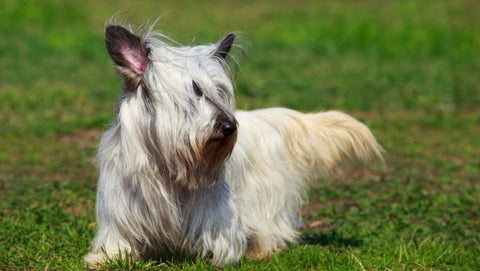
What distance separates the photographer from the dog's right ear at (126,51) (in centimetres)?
489

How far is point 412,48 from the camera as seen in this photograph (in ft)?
53.7

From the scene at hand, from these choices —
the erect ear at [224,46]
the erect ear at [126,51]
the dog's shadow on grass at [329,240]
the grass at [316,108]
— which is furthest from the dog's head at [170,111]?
the dog's shadow on grass at [329,240]

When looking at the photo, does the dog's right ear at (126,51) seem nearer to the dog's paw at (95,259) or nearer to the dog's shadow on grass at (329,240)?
the dog's paw at (95,259)

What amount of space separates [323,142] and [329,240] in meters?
0.83

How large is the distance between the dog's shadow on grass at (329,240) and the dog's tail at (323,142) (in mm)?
527

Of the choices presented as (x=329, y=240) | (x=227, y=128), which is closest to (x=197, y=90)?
(x=227, y=128)

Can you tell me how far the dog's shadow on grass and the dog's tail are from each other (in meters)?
0.53

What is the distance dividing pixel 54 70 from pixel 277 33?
5837 mm

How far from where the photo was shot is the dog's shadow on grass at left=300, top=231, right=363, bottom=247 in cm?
640

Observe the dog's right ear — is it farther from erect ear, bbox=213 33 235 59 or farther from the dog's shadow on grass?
the dog's shadow on grass

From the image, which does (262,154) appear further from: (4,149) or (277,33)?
(277,33)

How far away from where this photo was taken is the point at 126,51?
498 centimetres

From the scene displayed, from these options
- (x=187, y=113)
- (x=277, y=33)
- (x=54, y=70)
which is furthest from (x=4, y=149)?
(x=277, y=33)

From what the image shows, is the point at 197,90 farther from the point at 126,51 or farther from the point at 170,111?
the point at 126,51
